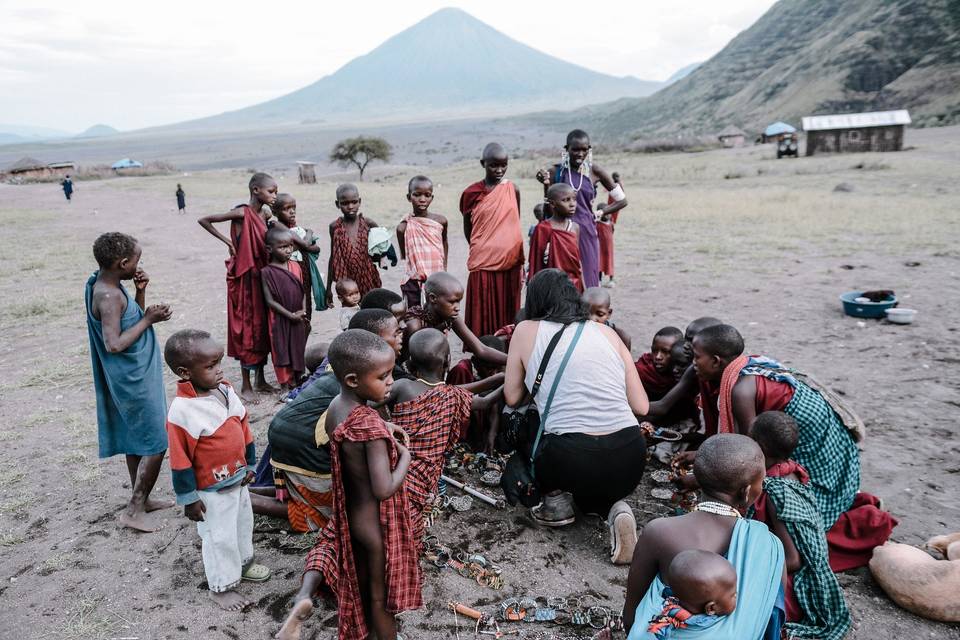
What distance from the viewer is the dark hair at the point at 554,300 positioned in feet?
10.5

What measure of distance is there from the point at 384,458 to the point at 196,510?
1124mm

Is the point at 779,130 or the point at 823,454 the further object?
the point at 779,130

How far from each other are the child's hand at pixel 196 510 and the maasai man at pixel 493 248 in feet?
10.4

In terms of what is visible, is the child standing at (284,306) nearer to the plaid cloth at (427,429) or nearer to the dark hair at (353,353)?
the plaid cloth at (427,429)

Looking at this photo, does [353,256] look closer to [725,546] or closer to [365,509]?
[365,509]

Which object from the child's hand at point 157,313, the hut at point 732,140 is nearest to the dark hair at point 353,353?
the child's hand at point 157,313

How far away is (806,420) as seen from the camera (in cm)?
286

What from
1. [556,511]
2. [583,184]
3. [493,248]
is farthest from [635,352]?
[556,511]

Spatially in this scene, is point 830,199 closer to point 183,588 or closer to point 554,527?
point 554,527

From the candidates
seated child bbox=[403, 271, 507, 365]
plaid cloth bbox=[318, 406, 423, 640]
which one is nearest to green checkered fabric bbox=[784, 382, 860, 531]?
seated child bbox=[403, 271, 507, 365]

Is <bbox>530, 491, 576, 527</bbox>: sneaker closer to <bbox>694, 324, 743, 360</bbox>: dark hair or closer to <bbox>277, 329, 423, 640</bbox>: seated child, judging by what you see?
<bbox>277, 329, 423, 640</bbox>: seated child

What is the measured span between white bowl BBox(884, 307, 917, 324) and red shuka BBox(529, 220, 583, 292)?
138 inches

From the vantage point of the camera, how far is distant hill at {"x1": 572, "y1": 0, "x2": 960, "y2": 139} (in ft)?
147

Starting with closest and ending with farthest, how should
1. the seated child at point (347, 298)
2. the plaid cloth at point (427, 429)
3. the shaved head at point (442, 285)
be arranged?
the plaid cloth at point (427, 429) → the shaved head at point (442, 285) → the seated child at point (347, 298)
